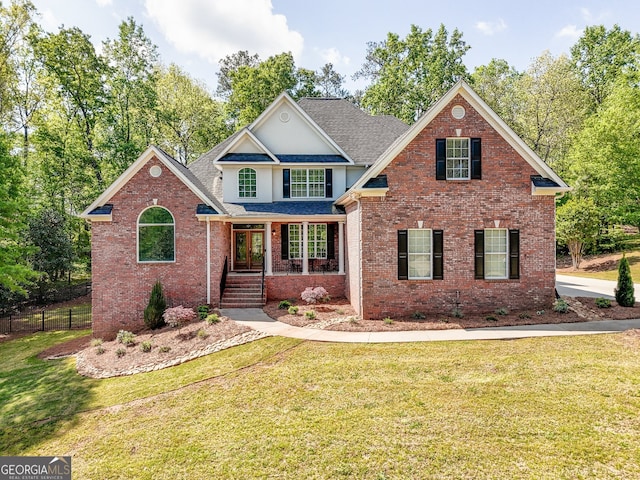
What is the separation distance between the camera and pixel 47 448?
22.2 ft

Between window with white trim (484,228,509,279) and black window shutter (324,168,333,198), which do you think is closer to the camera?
window with white trim (484,228,509,279)

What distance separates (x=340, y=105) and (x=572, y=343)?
1773cm

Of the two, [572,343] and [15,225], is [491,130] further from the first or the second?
[15,225]

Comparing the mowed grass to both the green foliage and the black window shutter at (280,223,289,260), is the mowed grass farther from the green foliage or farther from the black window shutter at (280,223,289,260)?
the green foliage

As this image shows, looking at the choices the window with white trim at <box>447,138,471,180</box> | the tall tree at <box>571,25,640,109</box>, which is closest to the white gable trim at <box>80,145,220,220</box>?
the window with white trim at <box>447,138,471,180</box>

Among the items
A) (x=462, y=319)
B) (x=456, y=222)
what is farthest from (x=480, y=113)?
(x=462, y=319)

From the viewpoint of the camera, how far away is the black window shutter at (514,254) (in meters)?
12.9

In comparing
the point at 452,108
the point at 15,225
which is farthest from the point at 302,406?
the point at 15,225

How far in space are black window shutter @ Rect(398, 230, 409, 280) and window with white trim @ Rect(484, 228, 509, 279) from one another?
3068 mm

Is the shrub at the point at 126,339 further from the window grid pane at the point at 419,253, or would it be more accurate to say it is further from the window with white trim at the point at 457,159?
the window with white trim at the point at 457,159

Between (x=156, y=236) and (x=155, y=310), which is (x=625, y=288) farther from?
(x=156, y=236)

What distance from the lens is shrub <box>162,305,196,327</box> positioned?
42.8 ft

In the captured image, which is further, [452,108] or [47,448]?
[452,108]

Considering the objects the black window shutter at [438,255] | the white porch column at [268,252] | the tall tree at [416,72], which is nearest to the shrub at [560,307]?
the black window shutter at [438,255]
